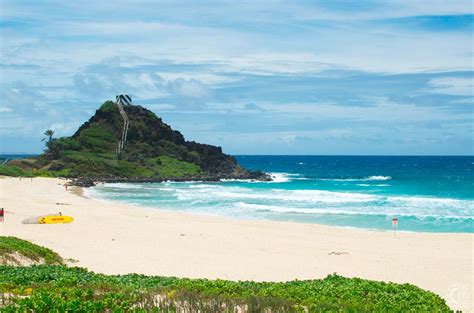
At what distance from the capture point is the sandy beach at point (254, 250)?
17891 mm

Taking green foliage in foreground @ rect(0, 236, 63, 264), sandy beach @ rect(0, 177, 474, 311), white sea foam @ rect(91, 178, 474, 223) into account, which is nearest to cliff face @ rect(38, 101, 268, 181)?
white sea foam @ rect(91, 178, 474, 223)

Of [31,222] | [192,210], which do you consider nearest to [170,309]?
[31,222]

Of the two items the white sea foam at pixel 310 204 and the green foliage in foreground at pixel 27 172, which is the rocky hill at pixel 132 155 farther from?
the white sea foam at pixel 310 204

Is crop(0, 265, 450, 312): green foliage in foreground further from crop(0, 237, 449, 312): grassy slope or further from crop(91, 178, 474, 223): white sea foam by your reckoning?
crop(91, 178, 474, 223): white sea foam

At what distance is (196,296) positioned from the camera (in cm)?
889

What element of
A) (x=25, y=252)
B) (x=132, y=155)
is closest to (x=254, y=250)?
(x=25, y=252)

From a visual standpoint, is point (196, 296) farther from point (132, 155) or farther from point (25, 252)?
point (132, 155)

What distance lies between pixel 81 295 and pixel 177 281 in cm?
239

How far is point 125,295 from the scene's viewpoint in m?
9.09

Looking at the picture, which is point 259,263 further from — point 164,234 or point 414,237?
point 414,237

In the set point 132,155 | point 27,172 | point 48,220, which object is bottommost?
point 48,220

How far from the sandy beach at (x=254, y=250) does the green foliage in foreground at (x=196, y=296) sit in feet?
15.7

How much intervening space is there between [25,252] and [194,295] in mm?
8829

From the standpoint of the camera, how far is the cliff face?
83.4 metres
